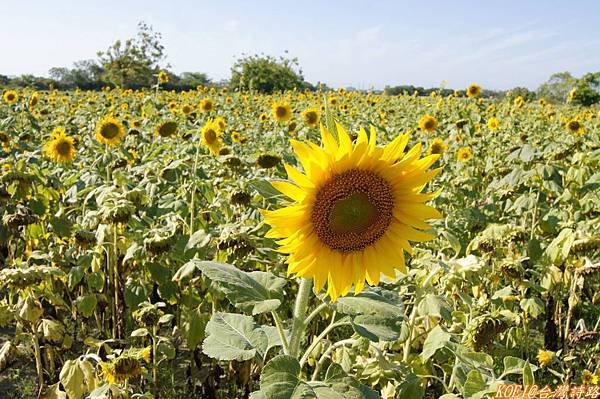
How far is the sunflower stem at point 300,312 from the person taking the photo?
1.30 m

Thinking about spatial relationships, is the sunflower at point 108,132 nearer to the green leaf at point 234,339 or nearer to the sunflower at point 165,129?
the sunflower at point 165,129

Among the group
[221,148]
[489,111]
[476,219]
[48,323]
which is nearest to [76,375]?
[48,323]

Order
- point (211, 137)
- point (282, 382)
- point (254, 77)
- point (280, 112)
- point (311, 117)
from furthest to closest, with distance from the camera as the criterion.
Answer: point (254, 77) → point (280, 112) → point (311, 117) → point (211, 137) → point (282, 382)

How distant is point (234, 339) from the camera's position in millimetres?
1371

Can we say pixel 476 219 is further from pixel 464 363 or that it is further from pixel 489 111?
pixel 489 111

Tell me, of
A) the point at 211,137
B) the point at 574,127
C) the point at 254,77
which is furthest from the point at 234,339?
the point at 254,77

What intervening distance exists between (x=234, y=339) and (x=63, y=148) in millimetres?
3393

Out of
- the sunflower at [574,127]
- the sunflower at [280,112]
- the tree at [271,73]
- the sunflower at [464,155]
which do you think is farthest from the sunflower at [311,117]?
the tree at [271,73]

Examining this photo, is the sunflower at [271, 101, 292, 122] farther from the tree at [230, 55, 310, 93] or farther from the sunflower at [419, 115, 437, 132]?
the tree at [230, 55, 310, 93]

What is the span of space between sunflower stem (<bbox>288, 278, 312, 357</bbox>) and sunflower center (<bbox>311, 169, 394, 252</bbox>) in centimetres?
12

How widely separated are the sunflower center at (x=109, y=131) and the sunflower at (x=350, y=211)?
3399 mm

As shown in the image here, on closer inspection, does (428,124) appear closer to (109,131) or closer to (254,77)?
(109,131)

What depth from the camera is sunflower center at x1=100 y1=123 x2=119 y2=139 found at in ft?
13.9

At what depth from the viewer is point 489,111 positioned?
9.31 meters
